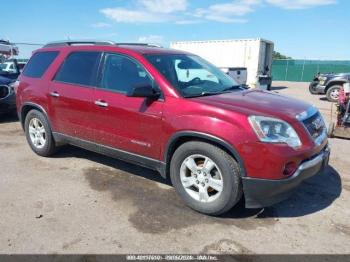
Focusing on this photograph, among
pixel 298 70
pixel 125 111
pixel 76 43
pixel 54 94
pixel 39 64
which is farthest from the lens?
pixel 298 70

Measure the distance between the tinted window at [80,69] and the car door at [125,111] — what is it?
205mm

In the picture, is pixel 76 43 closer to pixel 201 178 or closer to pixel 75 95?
pixel 75 95

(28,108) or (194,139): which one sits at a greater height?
(194,139)

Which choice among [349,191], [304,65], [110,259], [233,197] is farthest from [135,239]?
[304,65]

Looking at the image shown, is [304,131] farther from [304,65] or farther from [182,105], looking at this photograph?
[304,65]

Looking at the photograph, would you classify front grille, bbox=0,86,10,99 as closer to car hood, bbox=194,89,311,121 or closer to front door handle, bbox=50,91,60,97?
front door handle, bbox=50,91,60,97

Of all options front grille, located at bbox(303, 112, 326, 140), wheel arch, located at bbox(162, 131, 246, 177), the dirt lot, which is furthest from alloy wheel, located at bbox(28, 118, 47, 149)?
front grille, located at bbox(303, 112, 326, 140)

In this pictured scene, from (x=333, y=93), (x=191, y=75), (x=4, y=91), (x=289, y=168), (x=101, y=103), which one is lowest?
(x=333, y=93)

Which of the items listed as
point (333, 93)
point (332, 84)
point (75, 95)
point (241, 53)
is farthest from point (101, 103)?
point (241, 53)

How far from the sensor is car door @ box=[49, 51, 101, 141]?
4.99m

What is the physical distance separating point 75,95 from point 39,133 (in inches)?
54.9

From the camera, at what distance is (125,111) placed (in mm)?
4465

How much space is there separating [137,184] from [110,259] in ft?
5.86

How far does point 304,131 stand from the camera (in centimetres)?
379
